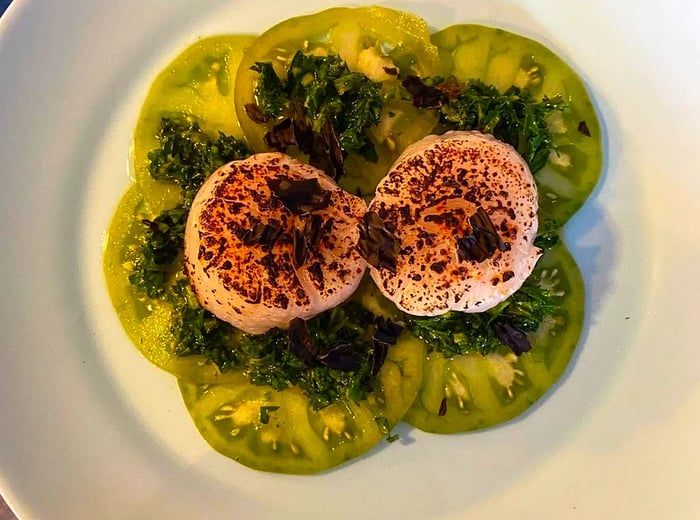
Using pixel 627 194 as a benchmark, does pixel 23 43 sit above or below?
above

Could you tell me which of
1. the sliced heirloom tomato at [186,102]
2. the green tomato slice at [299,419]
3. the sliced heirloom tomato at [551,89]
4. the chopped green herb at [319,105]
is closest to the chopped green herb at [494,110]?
the sliced heirloom tomato at [551,89]

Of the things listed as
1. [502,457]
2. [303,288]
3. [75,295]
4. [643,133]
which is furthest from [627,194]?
[75,295]

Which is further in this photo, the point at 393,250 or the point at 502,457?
the point at 502,457

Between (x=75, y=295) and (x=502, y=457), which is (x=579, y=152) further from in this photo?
(x=75, y=295)

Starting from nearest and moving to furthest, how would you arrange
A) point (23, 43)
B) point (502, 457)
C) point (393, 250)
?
point (393, 250), point (23, 43), point (502, 457)

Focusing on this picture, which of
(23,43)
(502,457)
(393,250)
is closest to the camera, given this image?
(393,250)

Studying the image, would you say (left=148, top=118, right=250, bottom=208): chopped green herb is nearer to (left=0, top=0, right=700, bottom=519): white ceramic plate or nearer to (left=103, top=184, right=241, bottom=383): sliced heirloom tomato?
(left=103, top=184, right=241, bottom=383): sliced heirloom tomato

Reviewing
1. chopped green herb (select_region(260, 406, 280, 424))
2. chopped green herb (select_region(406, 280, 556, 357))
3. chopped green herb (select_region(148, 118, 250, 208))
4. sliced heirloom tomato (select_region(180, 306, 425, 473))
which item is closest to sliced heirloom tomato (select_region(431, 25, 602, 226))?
chopped green herb (select_region(406, 280, 556, 357))

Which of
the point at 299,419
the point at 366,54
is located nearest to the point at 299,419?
the point at 299,419
